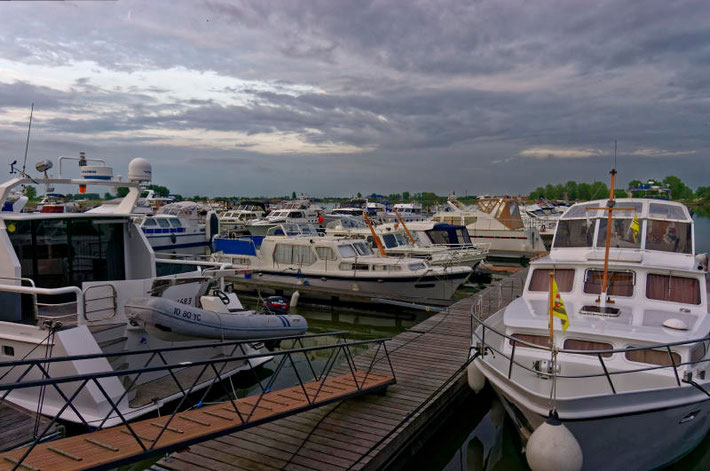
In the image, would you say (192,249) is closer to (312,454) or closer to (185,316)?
(185,316)

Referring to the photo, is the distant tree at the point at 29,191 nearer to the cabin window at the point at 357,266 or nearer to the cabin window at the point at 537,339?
the cabin window at the point at 357,266

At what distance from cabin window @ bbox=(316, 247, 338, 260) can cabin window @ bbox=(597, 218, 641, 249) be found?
37.5 ft

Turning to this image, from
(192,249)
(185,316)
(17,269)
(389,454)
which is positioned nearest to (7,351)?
(17,269)

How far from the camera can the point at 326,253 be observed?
2131 cm

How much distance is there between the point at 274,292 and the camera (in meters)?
21.9

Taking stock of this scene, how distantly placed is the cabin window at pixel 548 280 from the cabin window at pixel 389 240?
14.9 metres

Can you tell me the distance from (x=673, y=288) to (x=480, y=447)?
4.93m

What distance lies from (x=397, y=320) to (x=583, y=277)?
985 cm

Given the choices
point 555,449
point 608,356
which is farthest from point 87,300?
point 608,356

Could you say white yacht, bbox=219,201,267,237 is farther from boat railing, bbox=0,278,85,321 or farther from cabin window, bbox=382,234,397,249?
boat railing, bbox=0,278,85,321

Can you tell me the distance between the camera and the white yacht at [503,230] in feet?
114

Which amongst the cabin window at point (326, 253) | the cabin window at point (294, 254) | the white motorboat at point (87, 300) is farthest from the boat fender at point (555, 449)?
the cabin window at point (294, 254)

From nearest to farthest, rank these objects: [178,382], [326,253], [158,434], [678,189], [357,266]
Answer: [158,434], [178,382], [357,266], [326,253], [678,189]

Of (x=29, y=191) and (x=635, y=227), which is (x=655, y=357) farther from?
(x=29, y=191)
